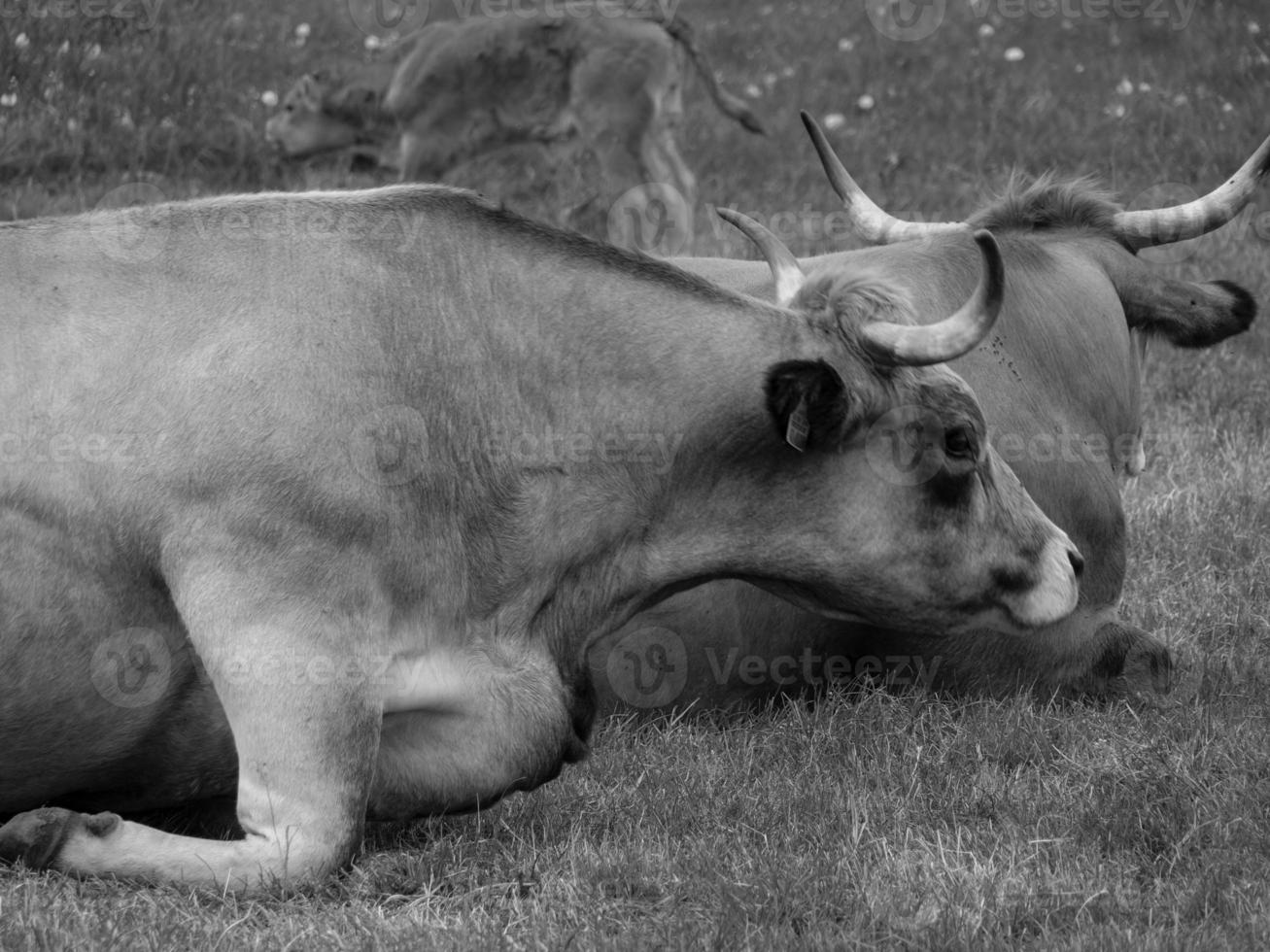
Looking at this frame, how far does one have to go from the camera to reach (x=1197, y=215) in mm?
6156

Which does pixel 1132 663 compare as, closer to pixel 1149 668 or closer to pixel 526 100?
pixel 1149 668

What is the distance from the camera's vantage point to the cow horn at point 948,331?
163 inches

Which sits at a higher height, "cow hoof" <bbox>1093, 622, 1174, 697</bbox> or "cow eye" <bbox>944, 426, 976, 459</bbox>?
"cow eye" <bbox>944, 426, 976, 459</bbox>

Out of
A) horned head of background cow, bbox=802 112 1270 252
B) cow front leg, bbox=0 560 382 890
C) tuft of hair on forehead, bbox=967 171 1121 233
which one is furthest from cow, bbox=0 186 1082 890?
tuft of hair on forehead, bbox=967 171 1121 233

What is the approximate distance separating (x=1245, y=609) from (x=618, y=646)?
7.48 feet

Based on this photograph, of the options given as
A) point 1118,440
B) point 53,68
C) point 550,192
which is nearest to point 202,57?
point 53,68

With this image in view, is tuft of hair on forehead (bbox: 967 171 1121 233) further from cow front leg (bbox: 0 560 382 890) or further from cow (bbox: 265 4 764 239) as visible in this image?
cow (bbox: 265 4 764 239)

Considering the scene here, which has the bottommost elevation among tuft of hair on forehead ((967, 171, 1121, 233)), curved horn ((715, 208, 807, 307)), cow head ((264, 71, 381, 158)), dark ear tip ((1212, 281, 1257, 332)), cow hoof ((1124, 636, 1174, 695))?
cow head ((264, 71, 381, 158))

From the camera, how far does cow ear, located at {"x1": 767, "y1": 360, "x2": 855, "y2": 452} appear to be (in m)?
4.26

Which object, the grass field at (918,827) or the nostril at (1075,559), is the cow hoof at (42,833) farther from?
the nostril at (1075,559)

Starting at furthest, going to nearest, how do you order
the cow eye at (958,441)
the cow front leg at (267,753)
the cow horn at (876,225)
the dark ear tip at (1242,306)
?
the dark ear tip at (1242,306), the cow horn at (876,225), the cow eye at (958,441), the cow front leg at (267,753)

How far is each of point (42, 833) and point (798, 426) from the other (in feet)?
6.24

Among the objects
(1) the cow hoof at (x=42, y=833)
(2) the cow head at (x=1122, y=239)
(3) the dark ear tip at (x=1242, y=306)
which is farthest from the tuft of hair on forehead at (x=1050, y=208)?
(1) the cow hoof at (x=42, y=833)

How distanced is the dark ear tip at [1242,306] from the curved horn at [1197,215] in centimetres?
29
